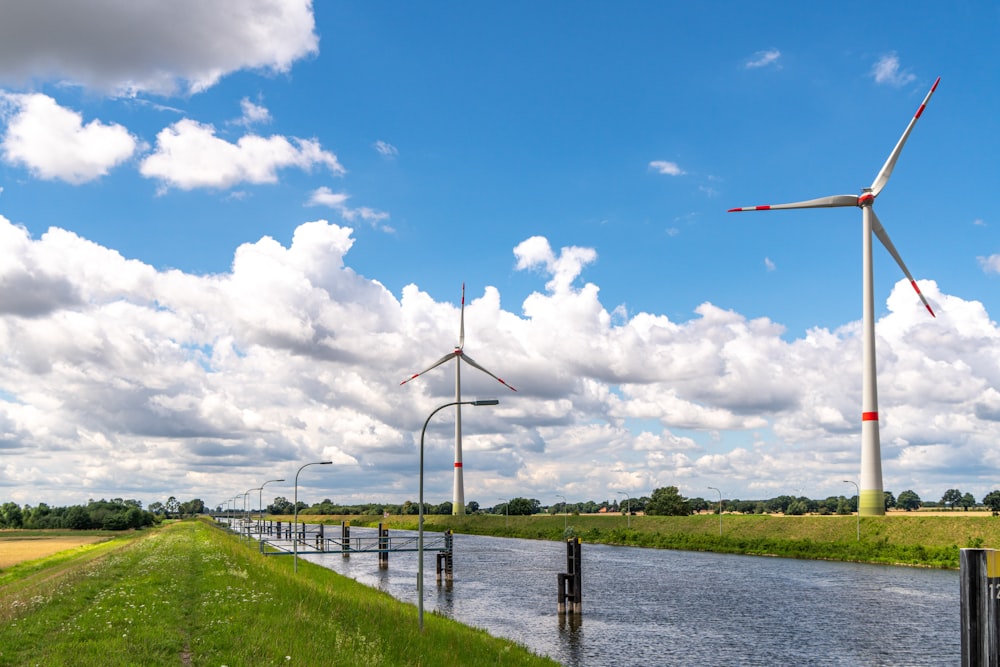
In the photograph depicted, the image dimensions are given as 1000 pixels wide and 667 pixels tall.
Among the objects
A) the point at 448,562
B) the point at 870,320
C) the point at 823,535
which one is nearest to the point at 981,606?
the point at 448,562

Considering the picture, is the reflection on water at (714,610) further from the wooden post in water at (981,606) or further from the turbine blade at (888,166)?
the turbine blade at (888,166)

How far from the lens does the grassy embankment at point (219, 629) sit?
2770cm

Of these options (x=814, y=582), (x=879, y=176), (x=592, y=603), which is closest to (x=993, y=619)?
(x=592, y=603)

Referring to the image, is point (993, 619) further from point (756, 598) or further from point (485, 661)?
point (756, 598)

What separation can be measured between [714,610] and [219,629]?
4213 centimetres

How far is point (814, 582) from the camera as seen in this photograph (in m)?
80.4

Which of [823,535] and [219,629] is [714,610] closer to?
[219,629]

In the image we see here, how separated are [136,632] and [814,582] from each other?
68977 mm

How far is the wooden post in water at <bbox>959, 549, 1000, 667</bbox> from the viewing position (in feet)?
60.5

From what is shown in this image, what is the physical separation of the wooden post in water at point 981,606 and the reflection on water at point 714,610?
25421 millimetres

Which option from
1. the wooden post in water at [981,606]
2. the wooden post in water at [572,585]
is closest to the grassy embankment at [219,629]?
the wooden post in water at [572,585]

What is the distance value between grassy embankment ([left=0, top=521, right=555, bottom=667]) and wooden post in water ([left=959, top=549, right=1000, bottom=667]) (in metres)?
19.4

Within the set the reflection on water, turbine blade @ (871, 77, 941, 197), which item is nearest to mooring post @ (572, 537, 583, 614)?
the reflection on water

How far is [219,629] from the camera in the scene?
32531 mm
